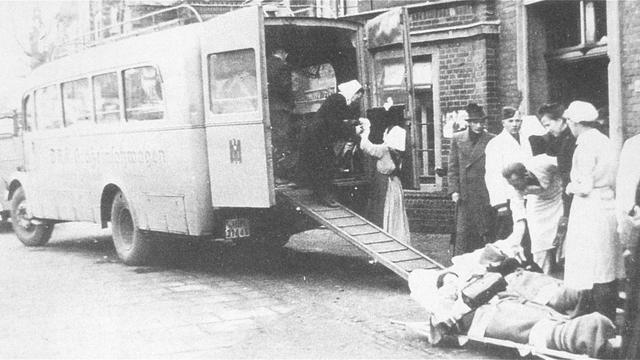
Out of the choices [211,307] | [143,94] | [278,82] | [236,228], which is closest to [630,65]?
[278,82]

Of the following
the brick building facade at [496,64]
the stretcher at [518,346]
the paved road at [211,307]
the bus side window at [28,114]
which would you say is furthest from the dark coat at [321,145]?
the bus side window at [28,114]

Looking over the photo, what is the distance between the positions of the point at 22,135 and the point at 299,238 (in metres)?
4.80

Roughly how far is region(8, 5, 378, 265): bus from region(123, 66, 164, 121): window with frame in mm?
14

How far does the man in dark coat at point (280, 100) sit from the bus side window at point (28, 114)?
464 cm

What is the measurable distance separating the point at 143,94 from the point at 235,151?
2.03m

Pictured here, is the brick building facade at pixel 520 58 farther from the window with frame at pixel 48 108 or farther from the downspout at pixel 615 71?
the window with frame at pixel 48 108

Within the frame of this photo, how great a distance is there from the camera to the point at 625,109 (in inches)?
405

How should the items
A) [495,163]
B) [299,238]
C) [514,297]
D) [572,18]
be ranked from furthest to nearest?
[299,238] < [572,18] < [495,163] < [514,297]

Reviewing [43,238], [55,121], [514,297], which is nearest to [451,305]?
[514,297]

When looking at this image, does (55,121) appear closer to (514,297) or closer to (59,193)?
(59,193)

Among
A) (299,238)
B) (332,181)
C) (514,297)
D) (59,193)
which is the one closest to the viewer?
(514,297)

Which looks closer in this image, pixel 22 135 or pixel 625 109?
pixel 625 109

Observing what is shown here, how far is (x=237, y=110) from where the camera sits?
359 inches

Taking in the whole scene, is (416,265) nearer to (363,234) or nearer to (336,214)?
(363,234)
